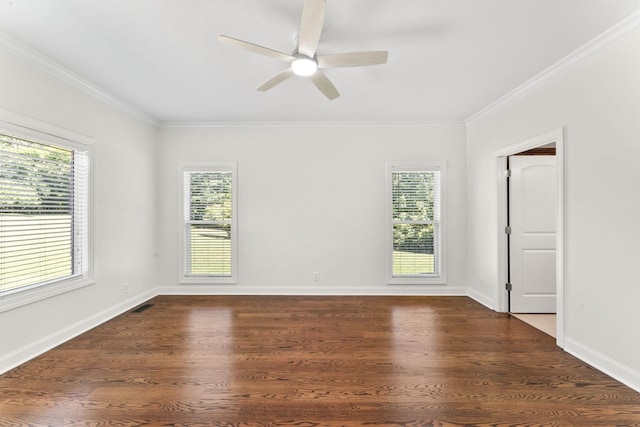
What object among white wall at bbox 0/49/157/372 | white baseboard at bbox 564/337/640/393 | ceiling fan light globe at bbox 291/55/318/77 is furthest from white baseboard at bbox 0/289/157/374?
white baseboard at bbox 564/337/640/393

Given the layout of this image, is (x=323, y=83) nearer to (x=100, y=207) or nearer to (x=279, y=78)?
(x=279, y=78)

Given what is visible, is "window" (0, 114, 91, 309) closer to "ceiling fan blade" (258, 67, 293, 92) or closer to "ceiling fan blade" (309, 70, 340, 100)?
"ceiling fan blade" (258, 67, 293, 92)

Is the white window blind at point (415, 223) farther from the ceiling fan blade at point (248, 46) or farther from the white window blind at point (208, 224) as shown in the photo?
the ceiling fan blade at point (248, 46)

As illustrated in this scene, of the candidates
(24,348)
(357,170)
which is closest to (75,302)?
(24,348)

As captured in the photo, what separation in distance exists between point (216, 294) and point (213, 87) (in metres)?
2.95

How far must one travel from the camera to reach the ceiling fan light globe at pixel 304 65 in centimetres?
216

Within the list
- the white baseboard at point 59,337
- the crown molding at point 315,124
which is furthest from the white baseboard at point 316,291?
the crown molding at point 315,124

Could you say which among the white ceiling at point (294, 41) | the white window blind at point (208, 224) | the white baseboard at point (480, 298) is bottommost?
the white baseboard at point (480, 298)

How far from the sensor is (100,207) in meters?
3.33

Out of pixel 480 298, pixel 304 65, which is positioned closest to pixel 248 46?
pixel 304 65

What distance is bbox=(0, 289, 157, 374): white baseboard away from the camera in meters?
Answer: 2.36

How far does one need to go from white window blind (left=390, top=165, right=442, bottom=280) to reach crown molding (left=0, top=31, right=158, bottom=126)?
12.2ft

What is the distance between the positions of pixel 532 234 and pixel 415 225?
1.45 metres

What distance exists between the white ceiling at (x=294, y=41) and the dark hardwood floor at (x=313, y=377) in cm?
264
